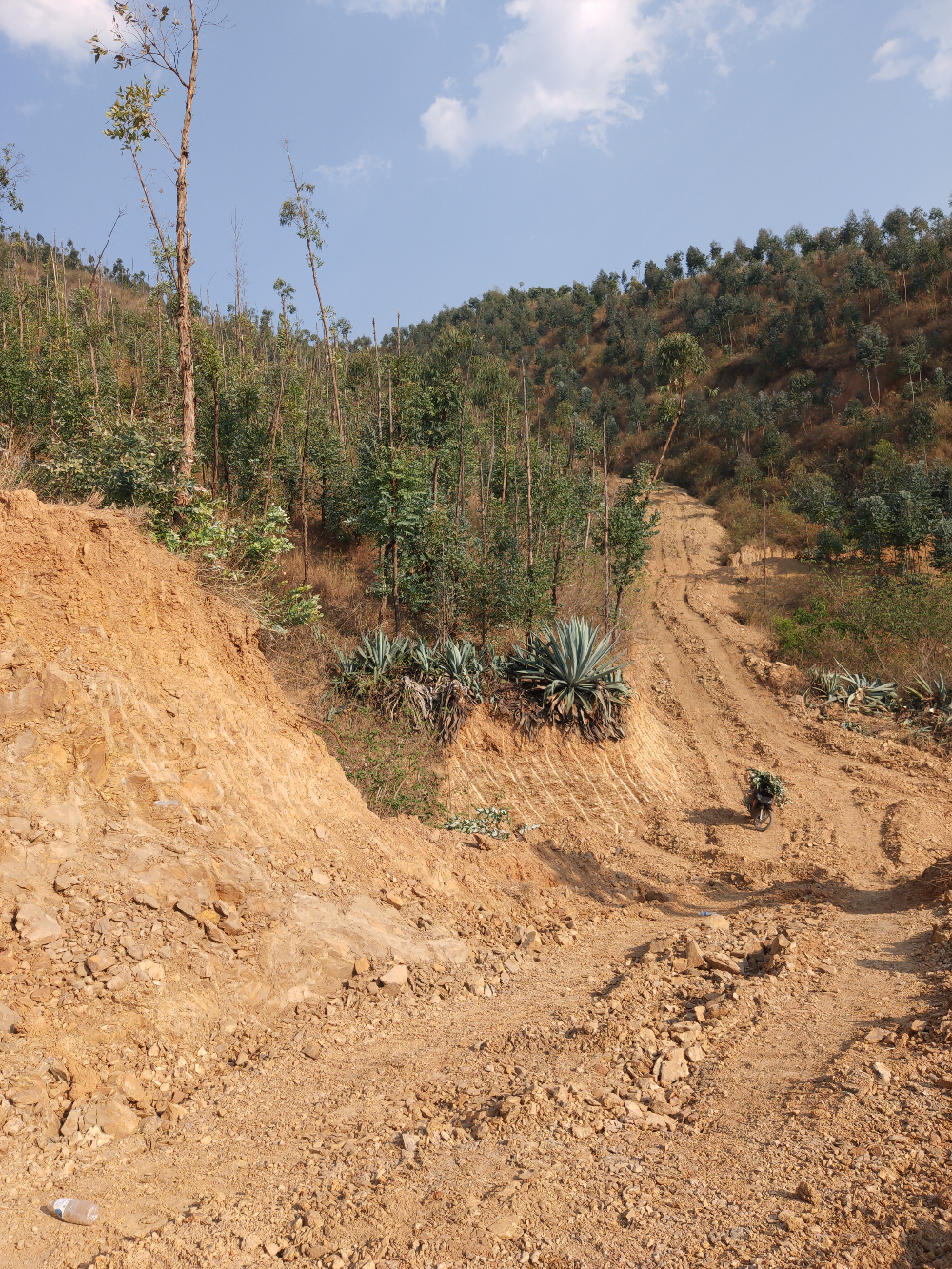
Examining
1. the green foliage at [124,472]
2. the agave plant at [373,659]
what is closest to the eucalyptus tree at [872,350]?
the agave plant at [373,659]

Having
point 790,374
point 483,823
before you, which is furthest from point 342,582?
point 790,374

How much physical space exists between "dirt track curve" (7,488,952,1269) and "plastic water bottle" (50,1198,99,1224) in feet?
0.23

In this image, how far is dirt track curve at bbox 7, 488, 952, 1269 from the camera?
277 centimetres

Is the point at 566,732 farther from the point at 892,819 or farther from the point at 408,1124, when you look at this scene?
the point at 408,1124

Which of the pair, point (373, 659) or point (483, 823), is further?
point (373, 659)

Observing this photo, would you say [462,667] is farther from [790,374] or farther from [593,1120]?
[790,374]

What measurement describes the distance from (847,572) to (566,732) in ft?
59.8

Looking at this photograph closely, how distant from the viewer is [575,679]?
37.3 feet

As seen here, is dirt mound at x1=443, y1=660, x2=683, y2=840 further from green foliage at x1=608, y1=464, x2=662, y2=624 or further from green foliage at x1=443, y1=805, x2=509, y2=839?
green foliage at x1=608, y1=464, x2=662, y2=624

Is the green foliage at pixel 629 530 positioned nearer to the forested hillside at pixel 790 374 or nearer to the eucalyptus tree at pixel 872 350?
the forested hillside at pixel 790 374

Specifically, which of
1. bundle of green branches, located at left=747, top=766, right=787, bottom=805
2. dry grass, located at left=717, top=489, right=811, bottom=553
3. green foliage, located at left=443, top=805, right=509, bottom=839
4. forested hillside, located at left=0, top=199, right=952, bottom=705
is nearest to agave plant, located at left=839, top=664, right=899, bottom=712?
forested hillside, located at left=0, top=199, right=952, bottom=705

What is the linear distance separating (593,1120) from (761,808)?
24.6 ft

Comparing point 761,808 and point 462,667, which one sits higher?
point 462,667

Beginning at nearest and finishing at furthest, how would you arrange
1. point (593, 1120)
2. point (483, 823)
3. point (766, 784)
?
point (593, 1120) → point (483, 823) → point (766, 784)
